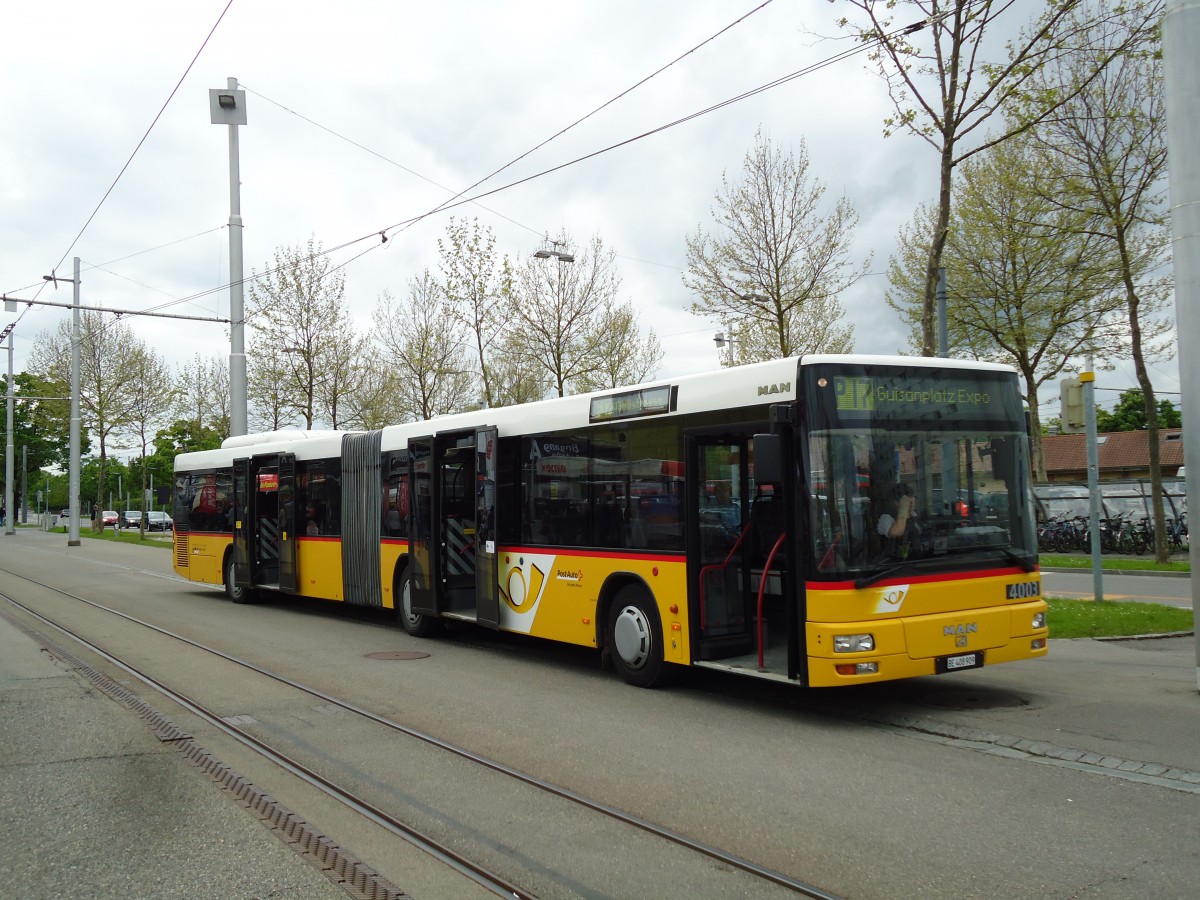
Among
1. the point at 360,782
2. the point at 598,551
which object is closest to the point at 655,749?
the point at 360,782

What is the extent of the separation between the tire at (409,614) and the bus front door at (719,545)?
5.21 meters

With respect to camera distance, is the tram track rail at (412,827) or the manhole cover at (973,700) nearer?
the tram track rail at (412,827)

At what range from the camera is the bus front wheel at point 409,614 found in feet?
42.4

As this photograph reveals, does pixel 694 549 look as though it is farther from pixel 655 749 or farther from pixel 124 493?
pixel 124 493

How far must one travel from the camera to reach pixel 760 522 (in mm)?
8805

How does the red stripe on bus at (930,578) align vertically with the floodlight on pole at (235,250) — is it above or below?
below

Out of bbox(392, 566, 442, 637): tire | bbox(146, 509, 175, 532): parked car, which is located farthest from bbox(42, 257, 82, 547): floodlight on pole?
bbox(392, 566, 442, 637): tire

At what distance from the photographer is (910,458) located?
768 cm

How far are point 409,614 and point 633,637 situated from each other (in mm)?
4934

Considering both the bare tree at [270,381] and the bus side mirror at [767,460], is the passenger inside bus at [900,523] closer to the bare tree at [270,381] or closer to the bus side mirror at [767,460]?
the bus side mirror at [767,460]

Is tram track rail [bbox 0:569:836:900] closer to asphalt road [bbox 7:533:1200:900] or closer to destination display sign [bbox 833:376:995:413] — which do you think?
asphalt road [bbox 7:533:1200:900]

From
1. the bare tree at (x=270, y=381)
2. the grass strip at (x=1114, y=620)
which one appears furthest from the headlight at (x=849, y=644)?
the bare tree at (x=270, y=381)

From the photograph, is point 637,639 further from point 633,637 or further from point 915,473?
point 915,473

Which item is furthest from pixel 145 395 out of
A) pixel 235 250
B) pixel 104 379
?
pixel 235 250
